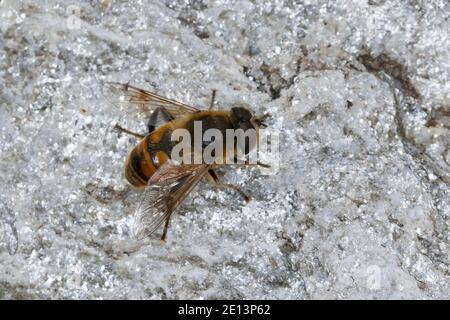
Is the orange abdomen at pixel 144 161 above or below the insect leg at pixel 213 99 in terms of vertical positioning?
below

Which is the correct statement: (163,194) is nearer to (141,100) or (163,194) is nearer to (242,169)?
(242,169)

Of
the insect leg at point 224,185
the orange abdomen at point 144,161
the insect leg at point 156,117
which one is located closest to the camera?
the orange abdomen at point 144,161

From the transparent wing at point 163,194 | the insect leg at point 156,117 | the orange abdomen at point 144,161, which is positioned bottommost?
the transparent wing at point 163,194

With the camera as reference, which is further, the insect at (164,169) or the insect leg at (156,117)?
the insect leg at (156,117)

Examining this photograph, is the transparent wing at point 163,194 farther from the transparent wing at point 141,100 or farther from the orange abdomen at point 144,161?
the transparent wing at point 141,100

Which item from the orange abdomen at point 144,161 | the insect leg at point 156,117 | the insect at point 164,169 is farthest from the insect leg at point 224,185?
the insect leg at point 156,117

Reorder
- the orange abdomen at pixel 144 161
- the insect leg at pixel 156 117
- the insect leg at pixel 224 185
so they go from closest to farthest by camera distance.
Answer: the orange abdomen at pixel 144 161 → the insect leg at pixel 224 185 → the insect leg at pixel 156 117

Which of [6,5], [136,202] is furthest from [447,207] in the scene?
[6,5]
